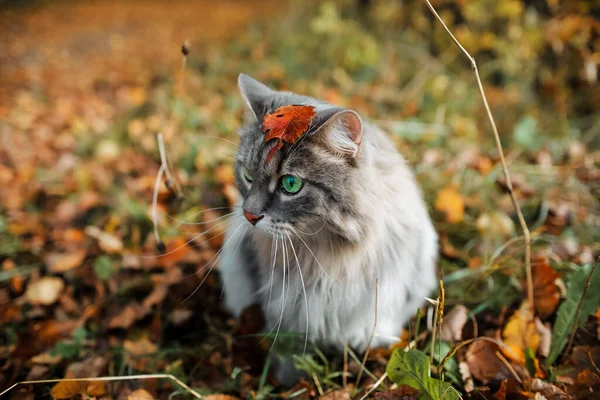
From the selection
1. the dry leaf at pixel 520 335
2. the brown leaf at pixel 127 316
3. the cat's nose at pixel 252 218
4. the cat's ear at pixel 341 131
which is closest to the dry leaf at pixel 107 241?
the brown leaf at pixel 127 316

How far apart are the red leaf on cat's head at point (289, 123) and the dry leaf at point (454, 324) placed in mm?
1093

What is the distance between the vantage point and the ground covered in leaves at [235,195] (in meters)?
1.68

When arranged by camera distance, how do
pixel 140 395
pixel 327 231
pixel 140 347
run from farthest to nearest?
pixel 140 347
pixel 140 395
pixel 327 231

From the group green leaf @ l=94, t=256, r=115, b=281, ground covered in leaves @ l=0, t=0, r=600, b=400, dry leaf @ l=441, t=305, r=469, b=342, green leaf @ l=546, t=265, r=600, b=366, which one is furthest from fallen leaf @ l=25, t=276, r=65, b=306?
green leaf @ l=546, t=265, r=600, b=366

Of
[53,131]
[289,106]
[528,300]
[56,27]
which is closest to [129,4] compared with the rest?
[56,27]

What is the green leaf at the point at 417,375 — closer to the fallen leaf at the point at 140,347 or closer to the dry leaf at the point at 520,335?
the dry leaf at the point at 520,335

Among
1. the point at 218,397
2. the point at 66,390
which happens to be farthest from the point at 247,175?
the point at 66,390

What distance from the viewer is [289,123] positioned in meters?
1.38

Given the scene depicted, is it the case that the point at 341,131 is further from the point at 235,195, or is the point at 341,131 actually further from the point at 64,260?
the point at 64,260

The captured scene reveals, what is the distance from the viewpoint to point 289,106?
1396 mm

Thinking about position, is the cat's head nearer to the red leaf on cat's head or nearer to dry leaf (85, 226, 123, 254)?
the red leaf on cat's head

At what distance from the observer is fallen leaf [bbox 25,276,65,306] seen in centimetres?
215

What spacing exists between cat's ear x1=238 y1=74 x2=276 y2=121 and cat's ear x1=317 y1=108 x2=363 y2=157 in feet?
0.91

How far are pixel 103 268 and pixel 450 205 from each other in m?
2.07
